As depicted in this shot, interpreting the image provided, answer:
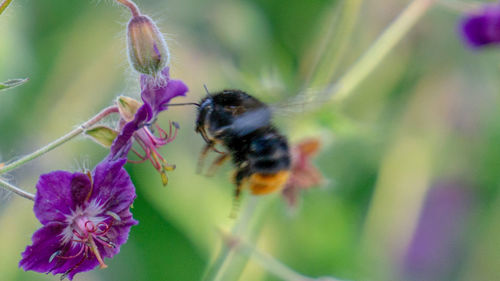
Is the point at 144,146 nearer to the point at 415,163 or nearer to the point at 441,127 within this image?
the point at 415,163

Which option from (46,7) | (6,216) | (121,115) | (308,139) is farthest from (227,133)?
(46,7)

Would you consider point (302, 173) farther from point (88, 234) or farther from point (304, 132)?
point (88, 234)

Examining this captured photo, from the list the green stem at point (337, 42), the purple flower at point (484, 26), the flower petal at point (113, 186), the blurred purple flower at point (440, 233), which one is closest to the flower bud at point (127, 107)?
the flower petal at point (113, 186)

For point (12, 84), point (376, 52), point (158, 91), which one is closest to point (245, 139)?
point (158, 91)

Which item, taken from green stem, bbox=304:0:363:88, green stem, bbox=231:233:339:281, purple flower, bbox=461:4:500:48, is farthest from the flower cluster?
purple flower, bbox=461:4:500:48

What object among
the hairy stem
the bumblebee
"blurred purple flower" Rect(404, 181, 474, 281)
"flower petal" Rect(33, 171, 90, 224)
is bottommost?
"blurred purple flower" Rect(404, 181, 474, 281)

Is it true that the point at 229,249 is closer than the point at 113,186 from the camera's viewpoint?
No

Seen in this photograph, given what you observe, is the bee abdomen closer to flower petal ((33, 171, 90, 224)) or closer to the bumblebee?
the bumblebee
